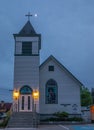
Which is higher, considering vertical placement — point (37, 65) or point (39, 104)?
point (37, 65)

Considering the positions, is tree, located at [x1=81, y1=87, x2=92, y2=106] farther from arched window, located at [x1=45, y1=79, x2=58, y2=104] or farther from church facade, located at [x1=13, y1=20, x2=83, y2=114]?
arched window, located at [x1=45, y1=79, x2=58, y2=104]

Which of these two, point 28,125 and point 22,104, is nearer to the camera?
point 28,125

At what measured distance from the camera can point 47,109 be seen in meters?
37.4

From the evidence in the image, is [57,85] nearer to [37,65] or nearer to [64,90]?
[64,90]

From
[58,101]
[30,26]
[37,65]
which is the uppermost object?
[30,26]

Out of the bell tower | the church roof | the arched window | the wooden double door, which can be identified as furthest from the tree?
the wooden double door

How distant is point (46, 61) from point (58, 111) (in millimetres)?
5711

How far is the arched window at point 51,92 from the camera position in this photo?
124 ft

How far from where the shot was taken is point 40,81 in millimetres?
37938

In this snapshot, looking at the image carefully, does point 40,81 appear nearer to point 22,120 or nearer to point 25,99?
point 25,99

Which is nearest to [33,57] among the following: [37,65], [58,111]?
[37,65]

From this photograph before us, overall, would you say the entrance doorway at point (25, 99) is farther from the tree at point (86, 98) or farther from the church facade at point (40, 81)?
the tree at point (86, 98)

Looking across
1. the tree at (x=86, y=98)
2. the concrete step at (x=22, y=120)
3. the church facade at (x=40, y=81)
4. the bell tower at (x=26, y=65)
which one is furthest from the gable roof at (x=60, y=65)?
the tree at (x=86, y=98)

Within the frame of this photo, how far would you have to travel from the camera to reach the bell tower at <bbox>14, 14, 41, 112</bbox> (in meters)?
36.6
